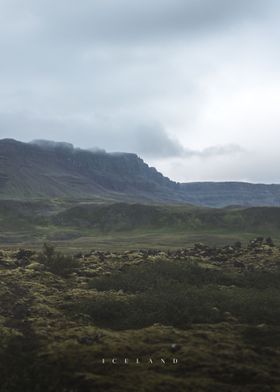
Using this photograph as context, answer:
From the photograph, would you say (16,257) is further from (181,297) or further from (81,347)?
(81,347)

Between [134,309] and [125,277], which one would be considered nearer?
[134,309]

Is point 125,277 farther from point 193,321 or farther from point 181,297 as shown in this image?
point 193,321

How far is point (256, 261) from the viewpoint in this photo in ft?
136

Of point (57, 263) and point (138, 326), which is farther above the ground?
point (57, 263)

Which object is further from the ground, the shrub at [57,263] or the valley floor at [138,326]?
the shrub at [57,263]

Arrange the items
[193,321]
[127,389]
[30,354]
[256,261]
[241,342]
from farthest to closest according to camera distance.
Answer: [256,261], [193,321], [241,342], [30,354], [127,389]

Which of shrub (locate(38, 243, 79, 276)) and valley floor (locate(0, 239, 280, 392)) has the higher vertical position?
shrub (locate(38, 243, 79, 276))

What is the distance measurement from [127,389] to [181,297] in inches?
434

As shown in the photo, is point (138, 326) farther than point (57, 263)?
No

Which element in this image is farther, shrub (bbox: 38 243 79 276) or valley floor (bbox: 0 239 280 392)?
shrub (bbox: 38 243 79 276)

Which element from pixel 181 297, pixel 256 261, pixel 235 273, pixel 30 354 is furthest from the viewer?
pixel 256 261

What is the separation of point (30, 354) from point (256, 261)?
26.9m

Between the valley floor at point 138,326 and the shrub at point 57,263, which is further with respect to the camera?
the shrub at point 57,263

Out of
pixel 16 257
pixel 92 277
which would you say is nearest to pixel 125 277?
pixel 92 277
